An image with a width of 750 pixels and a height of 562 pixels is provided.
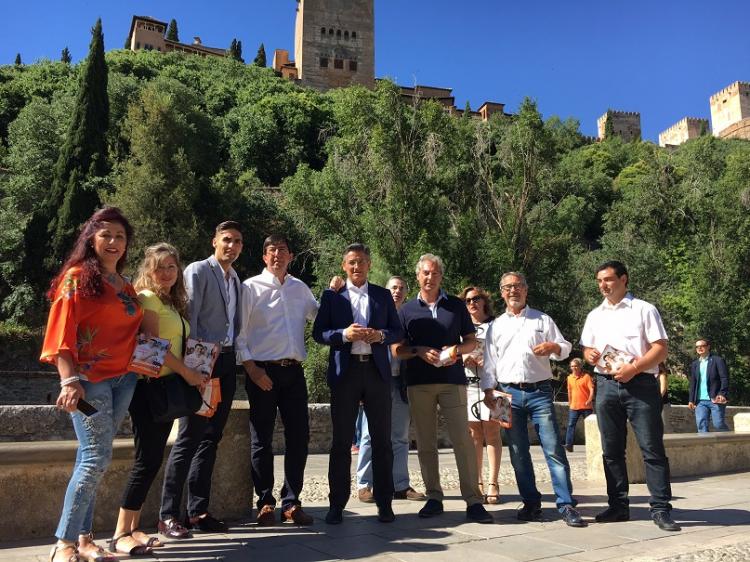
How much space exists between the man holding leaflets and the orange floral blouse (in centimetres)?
350

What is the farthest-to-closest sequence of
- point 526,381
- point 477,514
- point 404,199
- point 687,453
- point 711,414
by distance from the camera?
point 404,199 → point 711,414 → point 687,453 → point 526,381 → point 477,514

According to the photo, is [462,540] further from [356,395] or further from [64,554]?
[64,554]

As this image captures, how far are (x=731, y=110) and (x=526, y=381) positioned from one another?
11017 cm

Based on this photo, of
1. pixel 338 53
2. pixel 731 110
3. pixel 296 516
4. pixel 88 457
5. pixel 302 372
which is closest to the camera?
pixel 88 457

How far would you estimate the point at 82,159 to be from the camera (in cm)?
3092

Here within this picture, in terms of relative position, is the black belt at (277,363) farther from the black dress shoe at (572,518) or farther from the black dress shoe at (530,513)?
the black dress shoe at (572,518)

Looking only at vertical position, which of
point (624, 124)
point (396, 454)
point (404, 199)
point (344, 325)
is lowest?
point (396, 454)

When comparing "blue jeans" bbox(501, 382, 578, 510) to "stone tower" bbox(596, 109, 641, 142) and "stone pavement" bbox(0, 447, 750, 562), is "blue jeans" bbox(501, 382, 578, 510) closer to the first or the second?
"stone pavement" bbox(0, 447, 750, 562)

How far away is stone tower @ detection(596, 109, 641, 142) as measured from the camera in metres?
96.8

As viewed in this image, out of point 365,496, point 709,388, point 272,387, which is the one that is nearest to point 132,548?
point 272,387

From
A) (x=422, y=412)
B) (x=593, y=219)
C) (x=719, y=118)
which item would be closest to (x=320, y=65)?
(x=593, y=219)

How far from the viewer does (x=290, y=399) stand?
15.3 ft

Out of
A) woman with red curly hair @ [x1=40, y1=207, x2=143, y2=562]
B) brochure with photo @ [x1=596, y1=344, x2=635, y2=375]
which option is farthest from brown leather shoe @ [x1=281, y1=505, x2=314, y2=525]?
brochure with photo @ [x1=596, y1=344, x2=635, y2=375]

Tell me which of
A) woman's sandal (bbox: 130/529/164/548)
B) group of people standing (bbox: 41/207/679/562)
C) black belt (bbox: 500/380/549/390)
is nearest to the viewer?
group of people standing (bbox: 41/207/679/562)
